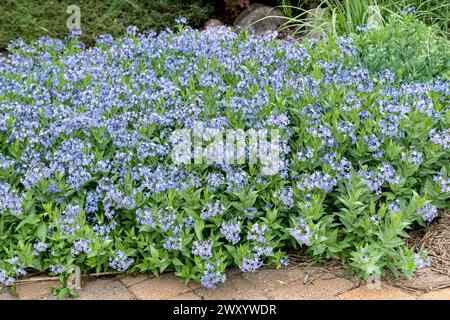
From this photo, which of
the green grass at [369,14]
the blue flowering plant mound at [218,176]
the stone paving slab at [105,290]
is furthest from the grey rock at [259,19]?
the stone paving slab at [105,290]

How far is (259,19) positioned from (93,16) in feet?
7.14

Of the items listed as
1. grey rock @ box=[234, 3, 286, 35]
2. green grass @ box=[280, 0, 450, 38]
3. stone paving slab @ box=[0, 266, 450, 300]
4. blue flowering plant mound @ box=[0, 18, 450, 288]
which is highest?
grey rock @ box=[234, 3, 286, 35]

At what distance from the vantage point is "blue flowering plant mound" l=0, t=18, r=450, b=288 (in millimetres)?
3611

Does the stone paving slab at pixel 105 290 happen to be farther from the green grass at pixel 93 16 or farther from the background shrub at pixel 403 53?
the green grass at pixel 93 16

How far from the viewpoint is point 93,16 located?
8094mm

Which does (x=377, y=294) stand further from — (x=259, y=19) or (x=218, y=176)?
(x=259, y=19)

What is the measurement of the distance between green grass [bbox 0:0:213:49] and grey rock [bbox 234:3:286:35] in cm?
47

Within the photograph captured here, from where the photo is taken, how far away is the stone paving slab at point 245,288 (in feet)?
11.4

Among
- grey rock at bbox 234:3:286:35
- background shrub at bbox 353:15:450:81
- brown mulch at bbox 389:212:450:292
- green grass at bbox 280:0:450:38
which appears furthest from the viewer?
grey rock at bbox 234:3:286:35

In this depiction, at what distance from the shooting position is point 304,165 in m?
3.95

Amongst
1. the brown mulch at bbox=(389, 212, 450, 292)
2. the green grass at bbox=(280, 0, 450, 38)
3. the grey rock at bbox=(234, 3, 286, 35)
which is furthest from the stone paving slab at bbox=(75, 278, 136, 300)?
the grey rock at bbox=(234, 3, 286, 35)

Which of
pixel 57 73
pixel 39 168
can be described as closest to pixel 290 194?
pixel 39 168

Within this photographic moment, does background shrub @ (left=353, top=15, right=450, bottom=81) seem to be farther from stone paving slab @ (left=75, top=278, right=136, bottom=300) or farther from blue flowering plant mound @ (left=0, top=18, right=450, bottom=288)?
stone paving slab @ (left=75, top=278, right=136, bottom=300)

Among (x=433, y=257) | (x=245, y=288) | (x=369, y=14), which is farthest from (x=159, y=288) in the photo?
(x=369, y=14)
